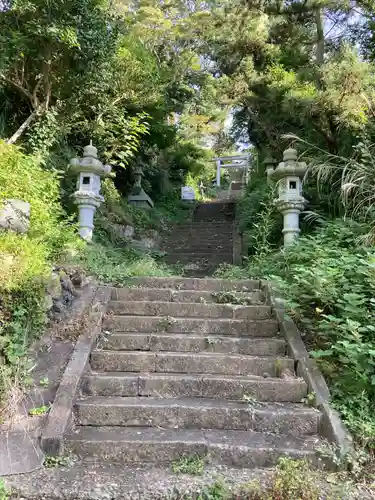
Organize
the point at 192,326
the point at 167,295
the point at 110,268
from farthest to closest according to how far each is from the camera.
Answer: the point at 110,268, the point at 167,295, the point at 192,326

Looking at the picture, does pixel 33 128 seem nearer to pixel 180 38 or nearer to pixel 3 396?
pixel 3 396

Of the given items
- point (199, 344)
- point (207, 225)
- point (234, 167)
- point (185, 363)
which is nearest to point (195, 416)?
point (185, 363)

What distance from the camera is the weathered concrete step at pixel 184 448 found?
105 inches

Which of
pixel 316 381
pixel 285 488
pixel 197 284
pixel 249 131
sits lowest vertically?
pixel 285 488

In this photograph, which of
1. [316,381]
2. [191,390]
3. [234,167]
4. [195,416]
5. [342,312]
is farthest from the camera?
[234,167]

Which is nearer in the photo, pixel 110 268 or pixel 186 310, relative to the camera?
pixel 186 310

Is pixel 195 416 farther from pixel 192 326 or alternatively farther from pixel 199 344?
pixel 192 326

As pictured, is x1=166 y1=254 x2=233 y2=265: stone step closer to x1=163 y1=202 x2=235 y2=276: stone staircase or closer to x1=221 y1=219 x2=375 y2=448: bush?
x1=163 y1=202 x2=235 y2=276: stone staircase

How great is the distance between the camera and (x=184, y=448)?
272 centimetres

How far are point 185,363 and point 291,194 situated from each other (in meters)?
3.74

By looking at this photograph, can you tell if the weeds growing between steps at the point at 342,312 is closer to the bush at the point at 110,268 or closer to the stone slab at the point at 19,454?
the bush at the point at 110,268

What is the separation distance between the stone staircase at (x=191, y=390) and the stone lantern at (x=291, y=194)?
2070mm

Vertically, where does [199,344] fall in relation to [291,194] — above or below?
below

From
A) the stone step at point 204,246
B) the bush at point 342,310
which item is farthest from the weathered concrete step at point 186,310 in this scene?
the stone step at point 204,246
